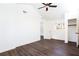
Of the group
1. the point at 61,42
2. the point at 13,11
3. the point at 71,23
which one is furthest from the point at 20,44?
the point at 71,23

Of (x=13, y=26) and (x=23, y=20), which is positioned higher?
(x=23, y=20)

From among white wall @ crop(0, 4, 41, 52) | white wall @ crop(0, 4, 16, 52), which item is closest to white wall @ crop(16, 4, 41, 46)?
white wall @ crop(0, 4, 41, 52)

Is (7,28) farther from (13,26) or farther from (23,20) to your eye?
(23,20)

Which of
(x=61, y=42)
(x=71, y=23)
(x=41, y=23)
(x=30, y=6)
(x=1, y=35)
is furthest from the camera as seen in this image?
(x=71, y=23)

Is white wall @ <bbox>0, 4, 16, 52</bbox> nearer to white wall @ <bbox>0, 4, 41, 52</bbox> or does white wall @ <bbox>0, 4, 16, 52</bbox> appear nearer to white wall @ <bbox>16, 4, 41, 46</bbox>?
white wall @ <bbox>0, 4, 41, 52</bbox>

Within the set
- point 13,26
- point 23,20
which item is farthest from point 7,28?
point 23,20

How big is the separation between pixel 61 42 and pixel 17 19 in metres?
1.40

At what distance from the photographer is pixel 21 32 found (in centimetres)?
169

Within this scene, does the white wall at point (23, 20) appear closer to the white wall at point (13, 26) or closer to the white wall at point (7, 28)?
the white wall at point (13, 26)

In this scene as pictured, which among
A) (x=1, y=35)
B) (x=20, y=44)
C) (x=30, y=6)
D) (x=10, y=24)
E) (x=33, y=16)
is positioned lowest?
(x=20, y=44)

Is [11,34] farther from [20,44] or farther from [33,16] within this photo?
[33,16]

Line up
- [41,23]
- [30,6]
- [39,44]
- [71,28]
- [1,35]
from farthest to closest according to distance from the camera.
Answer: [71,28], [39,44], [41,23], [1,35], [30,6]

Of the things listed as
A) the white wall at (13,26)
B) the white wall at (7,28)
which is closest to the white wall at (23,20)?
the white wall at (13,26)

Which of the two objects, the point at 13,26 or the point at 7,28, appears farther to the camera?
the point at 7,28
